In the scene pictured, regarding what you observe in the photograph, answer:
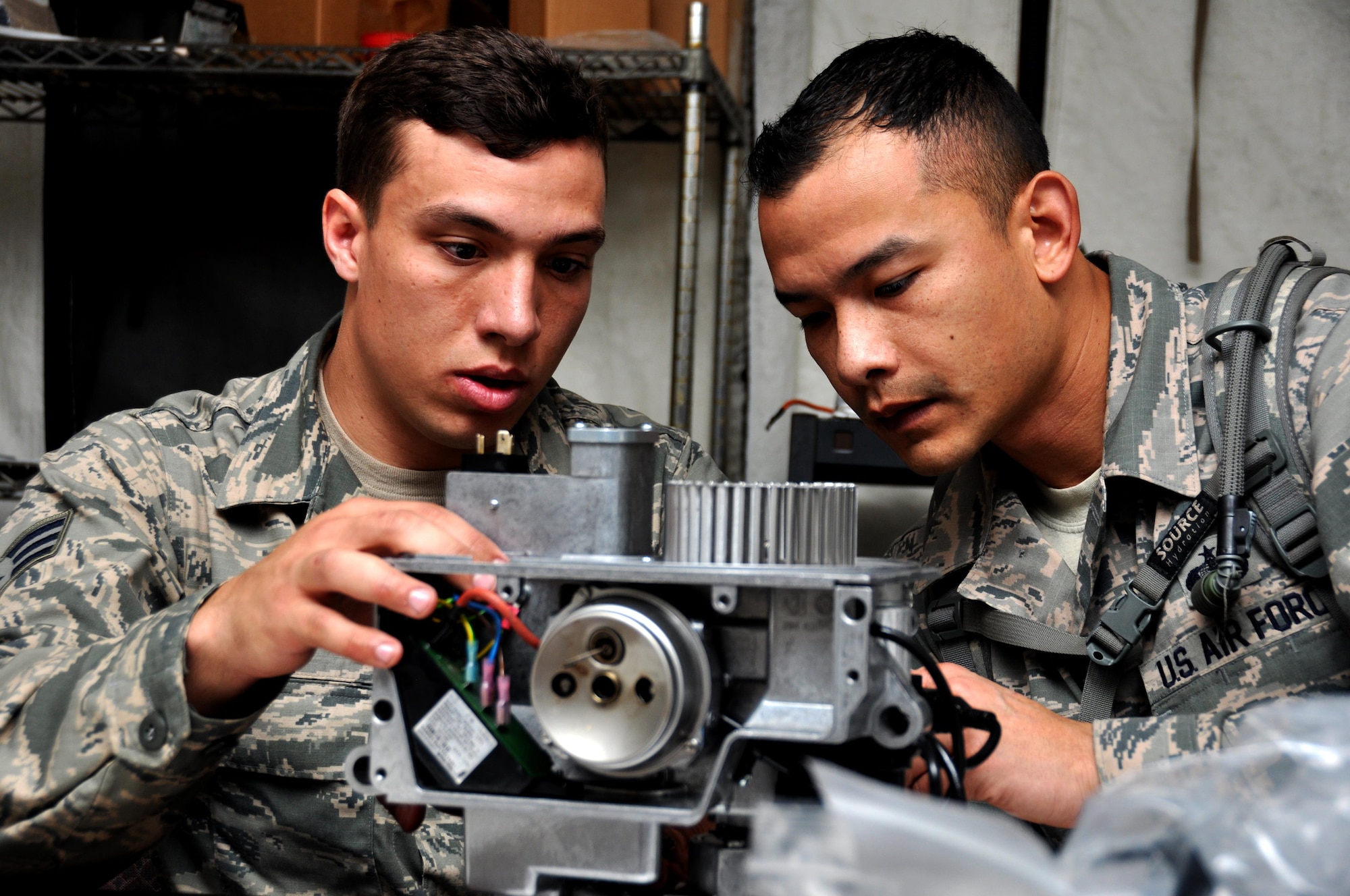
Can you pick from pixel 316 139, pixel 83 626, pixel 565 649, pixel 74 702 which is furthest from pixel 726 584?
pixel 316 139

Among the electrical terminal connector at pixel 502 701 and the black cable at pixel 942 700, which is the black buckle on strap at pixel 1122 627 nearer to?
the black cable at pixel 942 700

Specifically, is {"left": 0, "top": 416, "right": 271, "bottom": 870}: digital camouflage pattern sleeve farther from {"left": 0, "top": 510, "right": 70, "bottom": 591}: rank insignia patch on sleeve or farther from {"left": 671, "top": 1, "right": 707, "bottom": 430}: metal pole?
{"left": 671, "top": 1, "right": 707, "bottom": 430}: metal pole

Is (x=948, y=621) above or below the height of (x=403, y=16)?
below

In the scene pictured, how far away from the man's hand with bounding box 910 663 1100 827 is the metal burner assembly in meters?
0.22

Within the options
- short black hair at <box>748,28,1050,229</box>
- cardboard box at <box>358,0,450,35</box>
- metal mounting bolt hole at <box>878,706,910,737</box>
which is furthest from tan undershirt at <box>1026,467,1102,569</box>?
cardboard box at <box>358,0,450,35</box>

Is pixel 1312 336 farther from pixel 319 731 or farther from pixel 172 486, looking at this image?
pixel 172 486

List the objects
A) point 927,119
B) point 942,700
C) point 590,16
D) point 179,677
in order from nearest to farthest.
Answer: point 942,700
point 179,677
point 927,119
point 590,16

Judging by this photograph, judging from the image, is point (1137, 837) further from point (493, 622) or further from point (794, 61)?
point (794, 61)

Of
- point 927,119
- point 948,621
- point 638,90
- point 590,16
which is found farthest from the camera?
point 638,90

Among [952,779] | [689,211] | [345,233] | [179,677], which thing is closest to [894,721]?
[952,779]

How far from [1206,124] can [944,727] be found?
2.12m

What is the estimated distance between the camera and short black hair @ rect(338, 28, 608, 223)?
1440 millimetres

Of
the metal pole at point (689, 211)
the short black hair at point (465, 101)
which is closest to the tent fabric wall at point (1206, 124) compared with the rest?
the metal pole at point (689, 211)

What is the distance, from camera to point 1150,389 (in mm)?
1440
